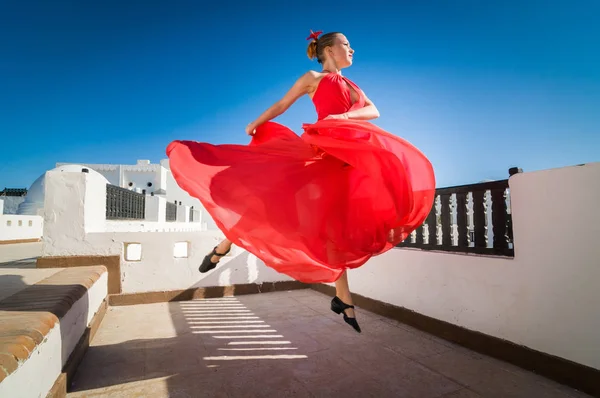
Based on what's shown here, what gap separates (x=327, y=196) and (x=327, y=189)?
5 centimetres

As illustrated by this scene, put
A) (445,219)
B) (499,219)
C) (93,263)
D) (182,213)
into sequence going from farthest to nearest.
→ (182,213) < (93,263) < (445,219) < (499,219)

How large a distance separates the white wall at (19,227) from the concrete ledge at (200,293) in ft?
31.5

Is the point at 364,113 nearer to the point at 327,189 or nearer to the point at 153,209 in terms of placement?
the point at 327,189

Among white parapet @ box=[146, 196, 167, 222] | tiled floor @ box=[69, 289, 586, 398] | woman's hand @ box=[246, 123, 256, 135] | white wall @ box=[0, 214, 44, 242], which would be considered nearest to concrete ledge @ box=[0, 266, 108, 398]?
tiled floor @ box=[69, 289, 586, 398]

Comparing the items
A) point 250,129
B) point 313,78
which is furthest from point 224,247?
point 313,78

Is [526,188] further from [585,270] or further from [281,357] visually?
[281,357]

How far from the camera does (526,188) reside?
2262mm

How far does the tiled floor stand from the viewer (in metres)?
1.95

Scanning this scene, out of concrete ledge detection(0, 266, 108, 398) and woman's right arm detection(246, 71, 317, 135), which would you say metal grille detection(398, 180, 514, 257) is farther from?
concrete ledge detection(0, 266, 108, 398)

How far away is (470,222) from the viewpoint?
9.20 ft

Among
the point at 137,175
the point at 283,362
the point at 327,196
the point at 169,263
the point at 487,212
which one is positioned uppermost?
the point at 137,175

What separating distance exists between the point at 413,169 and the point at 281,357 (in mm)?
1767

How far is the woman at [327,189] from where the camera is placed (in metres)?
1.82

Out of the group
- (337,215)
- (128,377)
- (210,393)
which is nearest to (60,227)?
(128,377)
